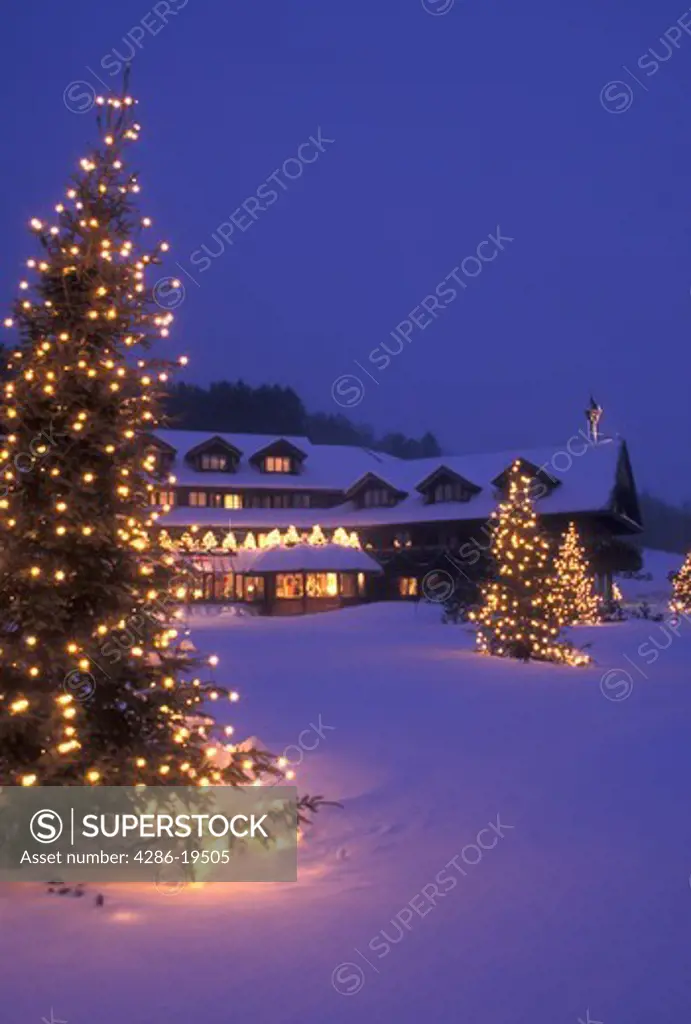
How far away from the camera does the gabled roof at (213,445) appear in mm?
46469

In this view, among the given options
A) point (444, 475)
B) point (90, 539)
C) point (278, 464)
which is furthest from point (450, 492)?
point (90, 539)

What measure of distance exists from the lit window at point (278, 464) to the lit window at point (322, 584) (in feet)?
28.1

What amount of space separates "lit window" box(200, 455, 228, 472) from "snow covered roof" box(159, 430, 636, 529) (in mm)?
575

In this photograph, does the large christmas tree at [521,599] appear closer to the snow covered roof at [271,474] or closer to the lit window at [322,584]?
the lit window at [322,584]

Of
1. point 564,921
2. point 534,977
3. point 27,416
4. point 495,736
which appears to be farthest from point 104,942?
point 495,736

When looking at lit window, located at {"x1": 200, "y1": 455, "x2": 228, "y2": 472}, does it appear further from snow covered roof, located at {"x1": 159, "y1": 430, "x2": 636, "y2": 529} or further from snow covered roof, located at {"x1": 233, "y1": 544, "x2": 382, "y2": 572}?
snow covered roof, located at {"x1": 233, "y1": 544, "x2": 382, "y2": 572}

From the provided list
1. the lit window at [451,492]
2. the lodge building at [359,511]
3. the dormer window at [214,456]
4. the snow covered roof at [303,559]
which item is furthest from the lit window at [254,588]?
the lit window at [451,492]

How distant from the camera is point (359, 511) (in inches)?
1875

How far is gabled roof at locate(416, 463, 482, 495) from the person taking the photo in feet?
146

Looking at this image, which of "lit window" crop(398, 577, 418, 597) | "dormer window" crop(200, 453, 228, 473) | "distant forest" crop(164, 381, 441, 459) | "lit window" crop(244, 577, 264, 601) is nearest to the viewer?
"lit window" crop(244, 577, 264, 601)

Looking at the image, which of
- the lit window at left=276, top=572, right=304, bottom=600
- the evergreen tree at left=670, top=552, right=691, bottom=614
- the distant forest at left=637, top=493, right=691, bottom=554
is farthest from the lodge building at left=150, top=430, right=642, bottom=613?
the distant forest at left=637, top=493, right=691, bottom=554

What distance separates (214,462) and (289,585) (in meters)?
9.29

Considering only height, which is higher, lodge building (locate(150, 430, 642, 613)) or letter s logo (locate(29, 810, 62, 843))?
lodge building (locate(150, 430, 642, 613))

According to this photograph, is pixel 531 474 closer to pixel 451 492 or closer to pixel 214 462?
pixel 451 492
